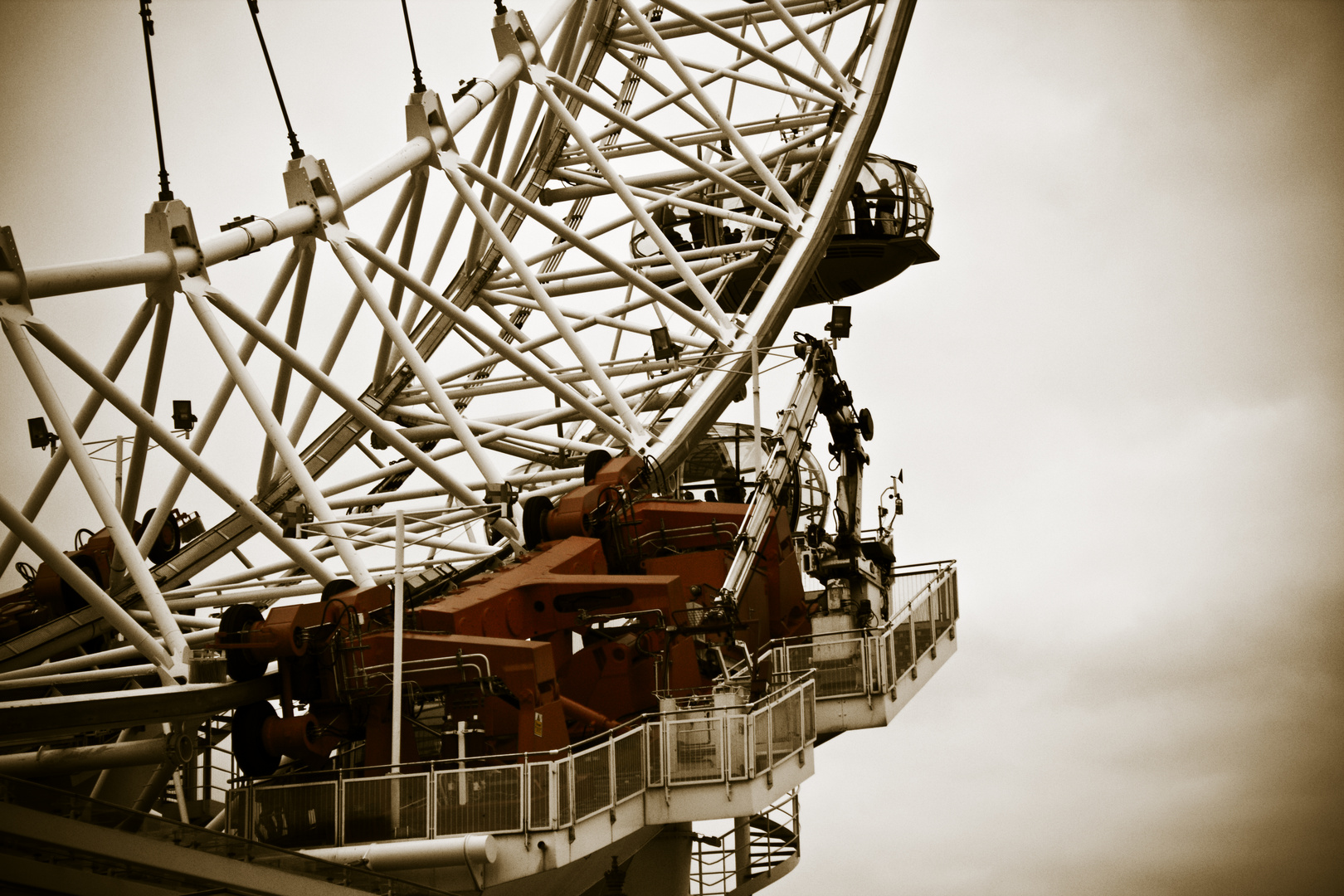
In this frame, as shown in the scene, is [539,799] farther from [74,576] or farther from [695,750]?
[74,576]

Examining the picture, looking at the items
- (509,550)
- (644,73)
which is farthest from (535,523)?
(644,73)

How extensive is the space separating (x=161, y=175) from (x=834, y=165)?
22696 millimetres

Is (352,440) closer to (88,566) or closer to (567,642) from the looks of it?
(88,566)

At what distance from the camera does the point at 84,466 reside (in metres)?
28.2

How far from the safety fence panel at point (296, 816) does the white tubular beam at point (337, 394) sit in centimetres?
954

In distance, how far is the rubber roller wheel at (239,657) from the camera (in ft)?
90.9

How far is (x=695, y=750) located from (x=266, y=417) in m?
9.59

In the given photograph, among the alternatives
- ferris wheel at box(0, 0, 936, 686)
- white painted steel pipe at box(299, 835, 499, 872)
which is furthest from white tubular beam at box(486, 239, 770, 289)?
white painted steel pipe at box(299, 835, 499, 872)

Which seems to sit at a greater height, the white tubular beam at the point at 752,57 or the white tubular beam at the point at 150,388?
the white tubular beam at the point at 752,57

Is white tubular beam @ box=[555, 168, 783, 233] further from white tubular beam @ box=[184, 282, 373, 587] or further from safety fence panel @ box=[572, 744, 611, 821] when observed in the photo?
safety fence panel @ box=[572, 744, 611, 821]

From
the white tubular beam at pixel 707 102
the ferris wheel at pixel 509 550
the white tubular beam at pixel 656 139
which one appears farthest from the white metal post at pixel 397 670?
the white tubular beam at pixel 707 102

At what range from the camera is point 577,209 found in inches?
2125

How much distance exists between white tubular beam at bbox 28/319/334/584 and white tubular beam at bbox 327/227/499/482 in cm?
454

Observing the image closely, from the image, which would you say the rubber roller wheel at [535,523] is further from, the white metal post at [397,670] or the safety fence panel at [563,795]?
the safety fence panel at [563,795]
